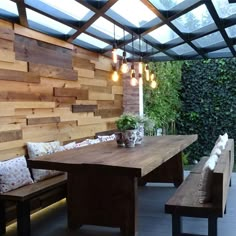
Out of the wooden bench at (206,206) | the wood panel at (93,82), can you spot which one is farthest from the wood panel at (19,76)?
the wooden bench at (206,206)

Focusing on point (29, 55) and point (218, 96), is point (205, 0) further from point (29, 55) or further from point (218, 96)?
point (218, 96)

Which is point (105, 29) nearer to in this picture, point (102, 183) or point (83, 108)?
point (83, 108)

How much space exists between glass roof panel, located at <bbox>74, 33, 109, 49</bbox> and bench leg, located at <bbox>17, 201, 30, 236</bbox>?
106 inches

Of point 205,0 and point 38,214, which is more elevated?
point 205,0

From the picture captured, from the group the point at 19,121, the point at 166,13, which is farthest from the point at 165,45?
the point at 19,121

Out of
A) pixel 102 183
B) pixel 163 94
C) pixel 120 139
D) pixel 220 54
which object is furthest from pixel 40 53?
pixel 163 94

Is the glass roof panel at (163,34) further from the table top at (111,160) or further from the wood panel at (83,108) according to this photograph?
the table top at (111,160)

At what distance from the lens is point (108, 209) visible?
368 cm

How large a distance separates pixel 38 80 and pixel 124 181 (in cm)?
191

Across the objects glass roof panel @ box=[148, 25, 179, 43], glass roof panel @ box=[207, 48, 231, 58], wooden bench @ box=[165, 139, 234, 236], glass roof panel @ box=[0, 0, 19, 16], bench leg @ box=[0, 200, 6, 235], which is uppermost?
glass roof panel @ box=[0, 0, 19, 16]

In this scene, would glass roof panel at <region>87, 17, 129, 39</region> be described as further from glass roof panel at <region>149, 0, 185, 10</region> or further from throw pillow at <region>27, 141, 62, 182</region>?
throw pillow at <region>27, 141, 62, 182</region>

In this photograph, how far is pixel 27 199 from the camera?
3549mm

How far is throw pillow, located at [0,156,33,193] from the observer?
370 centimetres

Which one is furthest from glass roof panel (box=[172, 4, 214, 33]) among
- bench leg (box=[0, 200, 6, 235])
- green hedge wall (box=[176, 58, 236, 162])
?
bench leg (box=[0, 200, 6, 235])
